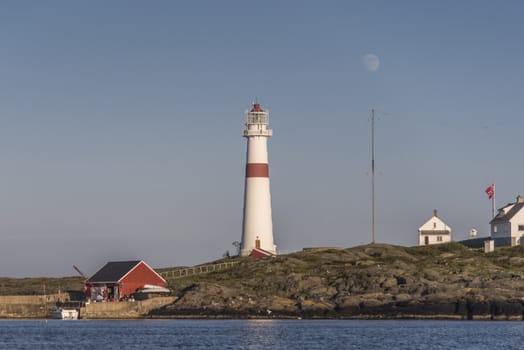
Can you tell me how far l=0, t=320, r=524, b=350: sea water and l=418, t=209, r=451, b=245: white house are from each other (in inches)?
1519

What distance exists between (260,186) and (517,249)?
1111 inches

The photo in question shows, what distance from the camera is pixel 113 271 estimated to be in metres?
105

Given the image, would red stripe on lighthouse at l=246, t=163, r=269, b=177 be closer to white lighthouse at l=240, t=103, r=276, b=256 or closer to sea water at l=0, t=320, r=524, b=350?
white lighthouse at l=240, t=103, r=276, b=256

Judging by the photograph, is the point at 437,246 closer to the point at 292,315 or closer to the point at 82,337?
the point at 292,315

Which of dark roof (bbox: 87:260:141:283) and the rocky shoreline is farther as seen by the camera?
dark roof (bbox: 87:260:141:283)

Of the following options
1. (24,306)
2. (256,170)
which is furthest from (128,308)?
(256,170)

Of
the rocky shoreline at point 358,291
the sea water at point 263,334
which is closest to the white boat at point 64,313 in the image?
the rocky shoreline at point 358,291

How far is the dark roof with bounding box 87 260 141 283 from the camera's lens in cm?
10288

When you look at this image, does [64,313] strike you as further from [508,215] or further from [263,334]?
[508,215]

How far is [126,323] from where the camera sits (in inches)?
3671

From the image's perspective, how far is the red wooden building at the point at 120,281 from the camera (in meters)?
102

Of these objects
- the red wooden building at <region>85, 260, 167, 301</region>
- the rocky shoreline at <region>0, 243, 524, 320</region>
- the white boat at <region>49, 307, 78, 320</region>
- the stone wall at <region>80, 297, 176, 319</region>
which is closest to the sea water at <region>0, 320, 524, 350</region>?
the rocky shoreline at <region>0, 243, 524, 320</region>

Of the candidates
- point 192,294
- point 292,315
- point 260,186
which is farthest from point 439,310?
point 260,186

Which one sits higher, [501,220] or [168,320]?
[501,220]
